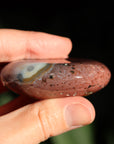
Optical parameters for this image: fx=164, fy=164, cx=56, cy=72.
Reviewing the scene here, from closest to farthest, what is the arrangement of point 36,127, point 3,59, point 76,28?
point 36,127 → point 3,59 → point 76,28

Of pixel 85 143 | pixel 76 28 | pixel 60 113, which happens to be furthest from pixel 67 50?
pixel 85 143

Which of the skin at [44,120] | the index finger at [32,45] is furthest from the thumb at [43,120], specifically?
the index finger at [32,45]

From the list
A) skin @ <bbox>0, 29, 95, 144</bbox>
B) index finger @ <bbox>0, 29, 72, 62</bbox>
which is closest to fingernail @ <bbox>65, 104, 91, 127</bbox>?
skin @ <bbox>0, 29, 95, 144</bbox>

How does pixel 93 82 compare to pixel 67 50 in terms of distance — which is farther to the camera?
pixel 67 50

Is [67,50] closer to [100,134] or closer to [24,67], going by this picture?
[24,67]

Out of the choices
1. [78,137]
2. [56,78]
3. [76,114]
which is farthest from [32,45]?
[78,137]

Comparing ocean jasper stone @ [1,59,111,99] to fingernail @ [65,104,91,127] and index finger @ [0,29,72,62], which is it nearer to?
fingernail @ [65,104,91,127]
